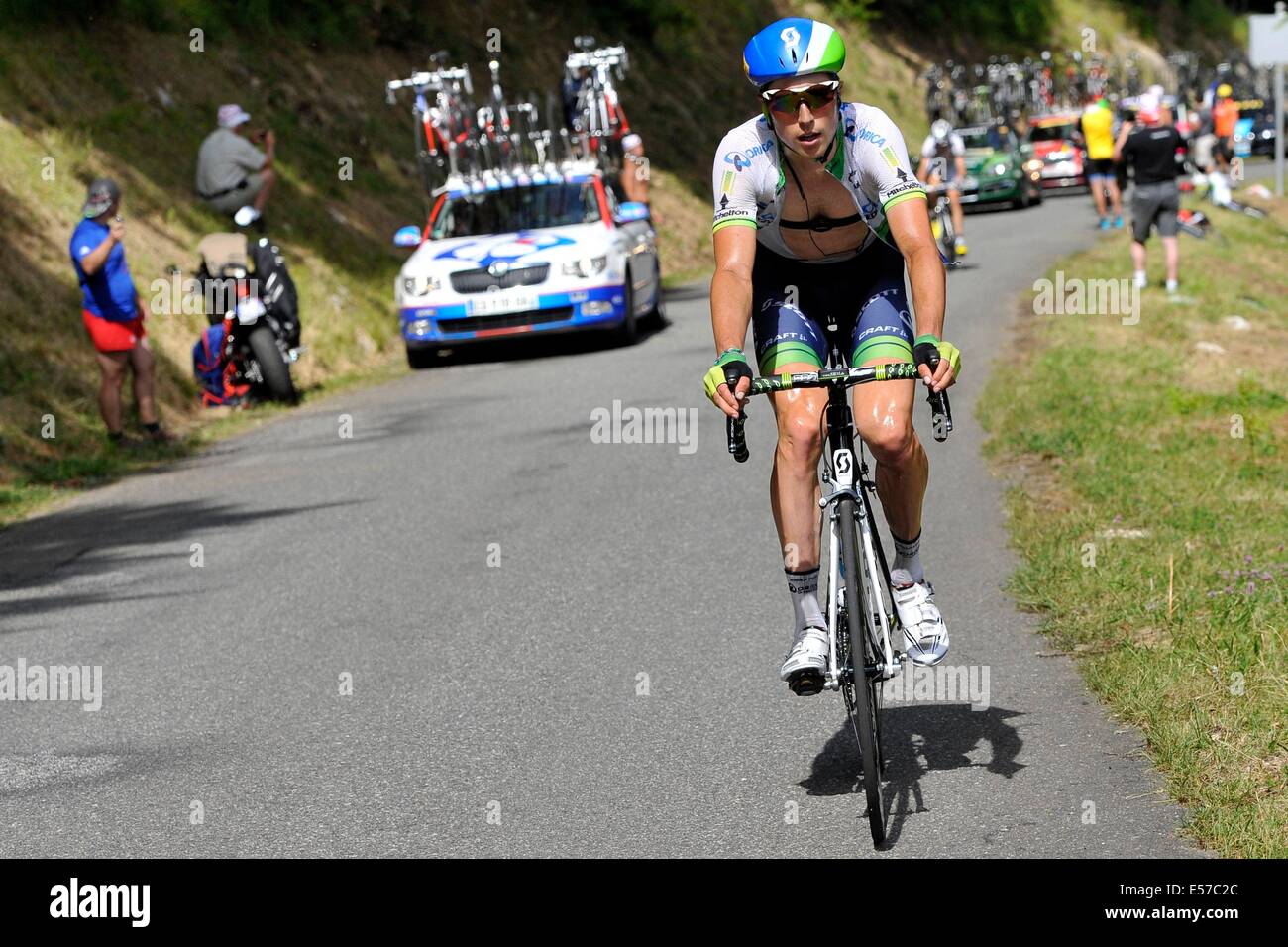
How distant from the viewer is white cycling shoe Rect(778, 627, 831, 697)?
5.54 m

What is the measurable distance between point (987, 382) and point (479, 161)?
1288cm

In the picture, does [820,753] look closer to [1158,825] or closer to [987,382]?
[1158,825]

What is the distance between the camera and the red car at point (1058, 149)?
4328 centimetres

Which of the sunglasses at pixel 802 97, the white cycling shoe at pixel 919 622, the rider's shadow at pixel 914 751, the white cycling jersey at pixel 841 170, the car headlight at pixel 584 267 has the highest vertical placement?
the car headlight at pixel 584 267

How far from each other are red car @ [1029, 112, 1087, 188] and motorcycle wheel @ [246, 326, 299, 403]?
1140 inches

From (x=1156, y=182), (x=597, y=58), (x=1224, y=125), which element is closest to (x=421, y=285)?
(x=1156, y=182)

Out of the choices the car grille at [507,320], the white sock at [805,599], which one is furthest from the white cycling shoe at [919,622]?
the car grille at [507,320]

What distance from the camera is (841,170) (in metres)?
5.89

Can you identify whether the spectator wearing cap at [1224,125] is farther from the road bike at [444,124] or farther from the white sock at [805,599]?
the white sock at [805,599]

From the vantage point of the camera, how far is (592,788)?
6.02 metres

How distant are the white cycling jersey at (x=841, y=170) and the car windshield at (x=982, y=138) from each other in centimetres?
3376

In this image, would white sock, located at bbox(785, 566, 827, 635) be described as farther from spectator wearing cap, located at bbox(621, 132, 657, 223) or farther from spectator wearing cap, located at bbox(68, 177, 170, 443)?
spectator wearing cap, located at bbox(621, 132, 657, 223)

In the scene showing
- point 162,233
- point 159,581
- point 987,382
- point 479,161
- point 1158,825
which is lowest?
point 1158,825

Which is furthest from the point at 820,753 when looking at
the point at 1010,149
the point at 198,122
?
the point at 1010,149
